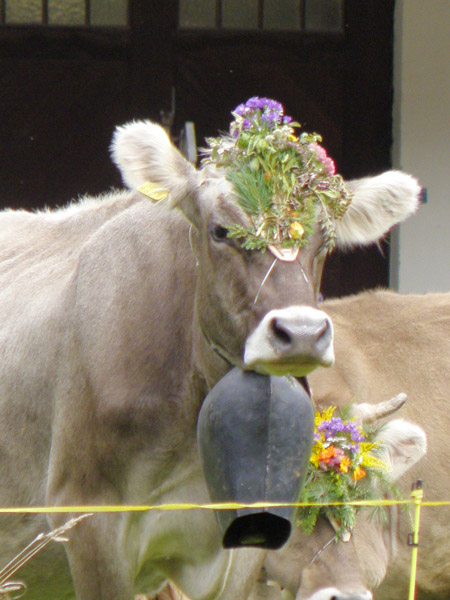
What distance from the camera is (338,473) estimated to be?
3.72 m

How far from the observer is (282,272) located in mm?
2996

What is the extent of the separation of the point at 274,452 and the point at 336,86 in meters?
4.62

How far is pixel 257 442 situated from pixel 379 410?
3.60ft

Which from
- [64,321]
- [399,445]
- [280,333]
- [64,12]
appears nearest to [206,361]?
[280,333]

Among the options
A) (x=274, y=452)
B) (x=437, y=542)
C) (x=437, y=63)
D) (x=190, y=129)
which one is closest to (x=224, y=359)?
(x=274, y=452)

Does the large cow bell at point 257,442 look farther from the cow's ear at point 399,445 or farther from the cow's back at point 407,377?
the cow's back at point 407,377

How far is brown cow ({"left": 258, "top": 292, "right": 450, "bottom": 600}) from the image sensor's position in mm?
4219

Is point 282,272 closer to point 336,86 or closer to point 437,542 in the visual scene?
point 437,542

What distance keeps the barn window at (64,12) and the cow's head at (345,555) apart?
370cm

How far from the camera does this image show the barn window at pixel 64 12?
6.85 m

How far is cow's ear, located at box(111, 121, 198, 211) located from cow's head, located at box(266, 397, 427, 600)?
3.94 ft

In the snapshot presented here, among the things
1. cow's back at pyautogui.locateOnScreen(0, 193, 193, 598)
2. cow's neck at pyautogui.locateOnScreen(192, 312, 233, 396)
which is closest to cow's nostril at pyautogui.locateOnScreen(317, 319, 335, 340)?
cow's neck at pyautogui.locateOnScreen(192, 312, 233, 396)

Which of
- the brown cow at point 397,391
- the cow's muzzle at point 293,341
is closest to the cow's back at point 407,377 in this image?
the brown cow at point 397,391

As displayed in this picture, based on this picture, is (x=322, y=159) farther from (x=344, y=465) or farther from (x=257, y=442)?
(x=344, y=465)
